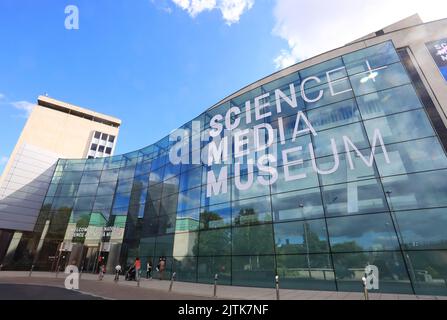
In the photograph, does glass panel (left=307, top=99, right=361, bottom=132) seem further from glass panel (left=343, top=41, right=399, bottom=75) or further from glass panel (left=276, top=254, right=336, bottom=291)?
glass panel (left=276, top=254, right=336, bottom=291)

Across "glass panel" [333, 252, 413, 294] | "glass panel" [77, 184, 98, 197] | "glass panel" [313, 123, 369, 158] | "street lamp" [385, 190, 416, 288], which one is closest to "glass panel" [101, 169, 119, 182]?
"glass panel" [77, 184, 98, 197]

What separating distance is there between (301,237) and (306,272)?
1.87 metres

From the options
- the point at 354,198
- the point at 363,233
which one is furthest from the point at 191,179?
the point at 363,233

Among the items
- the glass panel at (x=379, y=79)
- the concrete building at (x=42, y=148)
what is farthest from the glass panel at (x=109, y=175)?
the glass panel at (x=379, y=79)

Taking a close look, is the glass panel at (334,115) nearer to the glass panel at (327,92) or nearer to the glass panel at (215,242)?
the glass panel at (327,92)

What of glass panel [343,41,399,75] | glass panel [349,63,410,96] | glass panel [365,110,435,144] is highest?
glass panel [343,41,399,75]

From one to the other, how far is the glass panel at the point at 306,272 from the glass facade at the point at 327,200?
0.05m

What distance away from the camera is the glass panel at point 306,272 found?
39.3 ft

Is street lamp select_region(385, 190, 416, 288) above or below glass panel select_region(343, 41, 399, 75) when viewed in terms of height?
below

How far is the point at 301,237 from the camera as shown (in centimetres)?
1333

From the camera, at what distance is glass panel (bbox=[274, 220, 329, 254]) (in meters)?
12.7

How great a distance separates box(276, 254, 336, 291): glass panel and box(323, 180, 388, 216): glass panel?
2739 millimetres

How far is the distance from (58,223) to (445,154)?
39021 mm

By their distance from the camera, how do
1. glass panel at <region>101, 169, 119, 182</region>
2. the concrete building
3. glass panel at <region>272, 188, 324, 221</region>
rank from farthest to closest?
1. glass panel at <region>101, 169, 119, 182</region>
2. the concrete building
3. glass panel at <region>272, 188, 324, 221</region>
